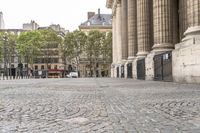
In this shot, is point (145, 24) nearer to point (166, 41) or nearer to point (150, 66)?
point (150, 66)

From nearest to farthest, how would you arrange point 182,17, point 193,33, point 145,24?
point 193,33, point 182,17, point 145,24

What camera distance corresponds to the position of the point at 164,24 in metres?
27.8

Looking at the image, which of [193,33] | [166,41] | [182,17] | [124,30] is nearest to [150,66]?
[166,41]

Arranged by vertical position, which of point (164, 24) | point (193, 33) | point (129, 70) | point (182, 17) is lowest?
point (129, 70)

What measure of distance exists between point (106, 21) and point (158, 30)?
115 m

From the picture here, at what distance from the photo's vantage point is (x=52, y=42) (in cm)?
12156

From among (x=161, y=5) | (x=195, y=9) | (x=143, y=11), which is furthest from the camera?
(x=143, y=11)

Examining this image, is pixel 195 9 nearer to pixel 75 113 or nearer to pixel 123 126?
pixel 75 113

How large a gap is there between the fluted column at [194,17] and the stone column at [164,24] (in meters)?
6.87

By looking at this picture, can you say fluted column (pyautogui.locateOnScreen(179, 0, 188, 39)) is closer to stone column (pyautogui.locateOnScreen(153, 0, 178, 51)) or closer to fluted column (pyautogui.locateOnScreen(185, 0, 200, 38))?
stone column (pyautogui.locateOnScreen(153, 0, 178, 51))

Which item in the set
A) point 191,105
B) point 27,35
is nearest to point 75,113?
point 191,105

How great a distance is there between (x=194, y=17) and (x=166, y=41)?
7531 millimetres

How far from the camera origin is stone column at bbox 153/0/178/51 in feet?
90.9

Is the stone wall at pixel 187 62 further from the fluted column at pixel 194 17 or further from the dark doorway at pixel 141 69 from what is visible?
the dark doorway at pixel 141 69
